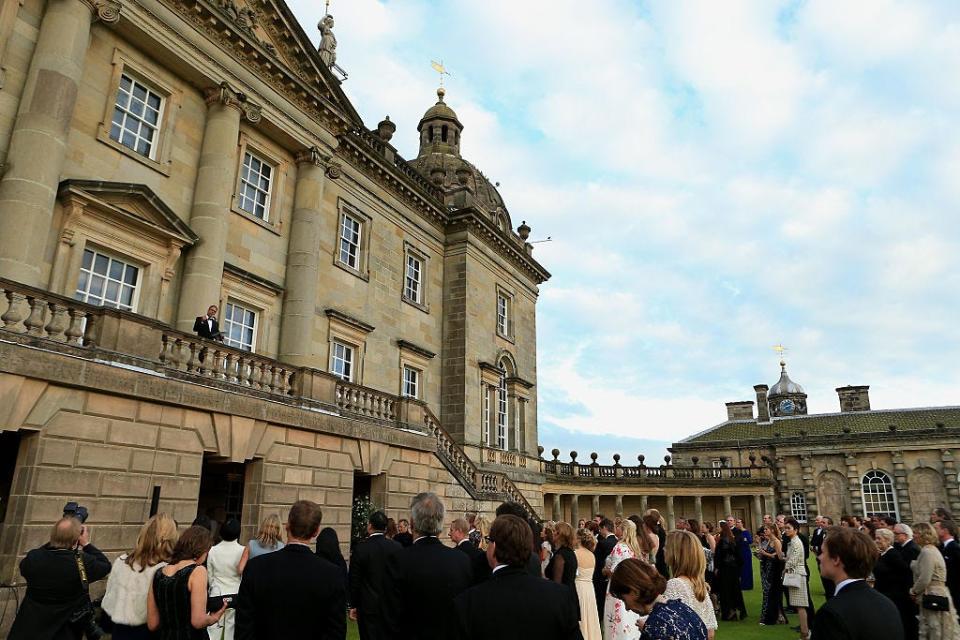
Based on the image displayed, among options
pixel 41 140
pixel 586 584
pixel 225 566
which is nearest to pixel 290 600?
pixel 225 566

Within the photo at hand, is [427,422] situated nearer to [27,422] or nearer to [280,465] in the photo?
[280,465]

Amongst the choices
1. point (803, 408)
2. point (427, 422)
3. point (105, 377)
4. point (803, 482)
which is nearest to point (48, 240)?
point (105, 377)

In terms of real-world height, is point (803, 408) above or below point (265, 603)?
above

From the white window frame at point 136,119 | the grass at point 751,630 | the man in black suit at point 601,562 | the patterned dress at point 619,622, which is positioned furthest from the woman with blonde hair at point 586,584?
the white window frame at point 136,119

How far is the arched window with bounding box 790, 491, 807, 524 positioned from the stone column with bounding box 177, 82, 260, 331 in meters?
42.4

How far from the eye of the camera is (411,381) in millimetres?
22641

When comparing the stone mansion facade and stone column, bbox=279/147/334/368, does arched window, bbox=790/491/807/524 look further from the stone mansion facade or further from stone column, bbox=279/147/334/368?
stone column, bbox=279/147/334/368

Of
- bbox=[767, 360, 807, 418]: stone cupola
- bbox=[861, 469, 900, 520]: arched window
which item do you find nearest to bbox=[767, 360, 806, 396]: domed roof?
bbox=[767, 360, 807, 418]: stone cupola

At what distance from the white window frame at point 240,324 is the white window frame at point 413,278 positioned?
6.98m

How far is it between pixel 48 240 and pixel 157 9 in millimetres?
6057

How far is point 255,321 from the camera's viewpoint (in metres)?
16.7

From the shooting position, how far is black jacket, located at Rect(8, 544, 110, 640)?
210 inches

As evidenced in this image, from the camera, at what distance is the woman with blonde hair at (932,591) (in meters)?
7.29

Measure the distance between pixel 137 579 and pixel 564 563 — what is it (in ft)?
15.8
